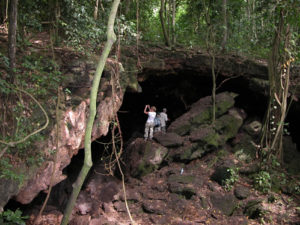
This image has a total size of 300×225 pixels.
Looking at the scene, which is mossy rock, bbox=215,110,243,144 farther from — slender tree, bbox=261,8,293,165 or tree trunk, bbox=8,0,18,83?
tree trunk, bbox=8,0,18,83

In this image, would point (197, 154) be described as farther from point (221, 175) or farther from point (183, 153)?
point (221, 175)

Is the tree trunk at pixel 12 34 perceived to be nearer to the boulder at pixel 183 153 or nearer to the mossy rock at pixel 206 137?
the boulder at pixel 183 153

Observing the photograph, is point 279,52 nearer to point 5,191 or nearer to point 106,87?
point 106,87

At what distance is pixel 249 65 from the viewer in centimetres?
1089

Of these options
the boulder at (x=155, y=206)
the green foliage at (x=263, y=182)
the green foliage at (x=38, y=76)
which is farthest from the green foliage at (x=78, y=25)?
the green foliage at (x=263, y=182)

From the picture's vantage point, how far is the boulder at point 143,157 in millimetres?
9023

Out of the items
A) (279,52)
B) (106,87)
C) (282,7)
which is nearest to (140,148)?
(106,87)

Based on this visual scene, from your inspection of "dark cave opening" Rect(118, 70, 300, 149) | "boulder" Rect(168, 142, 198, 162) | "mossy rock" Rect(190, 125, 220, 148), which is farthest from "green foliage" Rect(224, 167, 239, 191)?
"dark cave opening" Rect(118, 70, 300, 149)

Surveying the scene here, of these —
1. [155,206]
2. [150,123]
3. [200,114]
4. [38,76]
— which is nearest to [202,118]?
[200,114]

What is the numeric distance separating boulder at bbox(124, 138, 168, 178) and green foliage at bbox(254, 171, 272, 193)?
3148 mm

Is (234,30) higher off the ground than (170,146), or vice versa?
(234,30)

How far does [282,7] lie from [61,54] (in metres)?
6.66

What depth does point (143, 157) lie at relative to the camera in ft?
30.0

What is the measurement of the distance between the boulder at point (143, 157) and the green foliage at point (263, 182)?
315 centimetres
